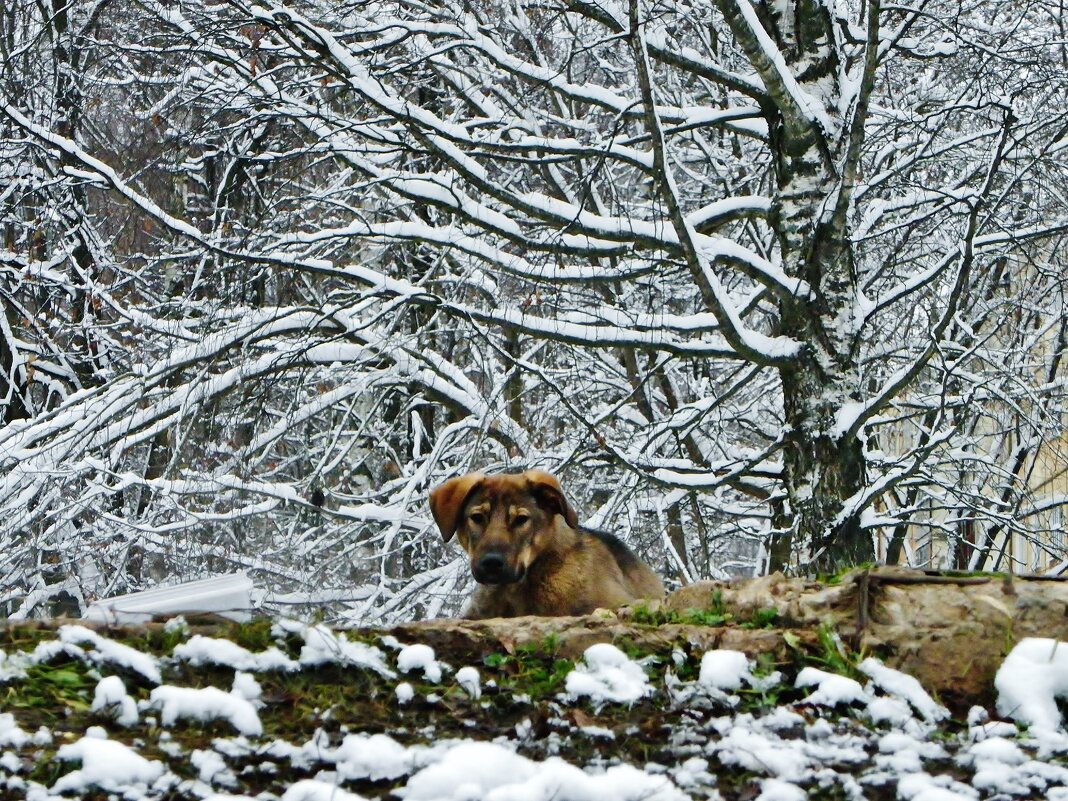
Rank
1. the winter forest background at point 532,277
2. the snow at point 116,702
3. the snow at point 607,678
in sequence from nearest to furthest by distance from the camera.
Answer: the snow at point 116,702 < the snow at point 607,678 < the winter forest background at point 532,277

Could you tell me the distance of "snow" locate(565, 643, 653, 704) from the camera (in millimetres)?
3451

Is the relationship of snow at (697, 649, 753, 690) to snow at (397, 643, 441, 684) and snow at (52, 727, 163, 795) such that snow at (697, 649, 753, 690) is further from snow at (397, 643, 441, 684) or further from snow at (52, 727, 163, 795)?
snow at (52, 727, 163, 795)

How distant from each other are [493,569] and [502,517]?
1.22 ft

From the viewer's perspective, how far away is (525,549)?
7102 millimetres

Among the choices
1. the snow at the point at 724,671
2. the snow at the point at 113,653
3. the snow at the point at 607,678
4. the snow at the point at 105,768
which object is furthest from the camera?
the snow at the point at 724,671

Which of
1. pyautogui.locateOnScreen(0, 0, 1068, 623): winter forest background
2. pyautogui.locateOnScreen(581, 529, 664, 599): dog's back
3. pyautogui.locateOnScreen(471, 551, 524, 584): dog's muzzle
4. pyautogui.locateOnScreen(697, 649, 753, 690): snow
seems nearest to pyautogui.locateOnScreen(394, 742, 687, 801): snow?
pyautogui.locateOnScreen(697, 649, 753, 690): snow

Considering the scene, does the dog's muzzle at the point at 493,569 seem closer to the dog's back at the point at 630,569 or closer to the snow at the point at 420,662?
the dog's back at the point at 630,569

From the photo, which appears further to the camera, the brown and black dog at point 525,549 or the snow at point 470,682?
the brown and black dog at point 525,549

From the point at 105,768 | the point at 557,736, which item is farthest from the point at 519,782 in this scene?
the point at 105,768

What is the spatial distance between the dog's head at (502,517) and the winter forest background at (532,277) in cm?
230

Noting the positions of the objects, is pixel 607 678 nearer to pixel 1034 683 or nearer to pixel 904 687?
pixel 904 687

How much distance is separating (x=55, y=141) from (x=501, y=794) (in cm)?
932

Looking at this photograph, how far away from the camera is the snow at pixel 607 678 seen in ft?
11.3

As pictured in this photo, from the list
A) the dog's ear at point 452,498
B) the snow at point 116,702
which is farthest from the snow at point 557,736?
the dog's ear at point 452,498
